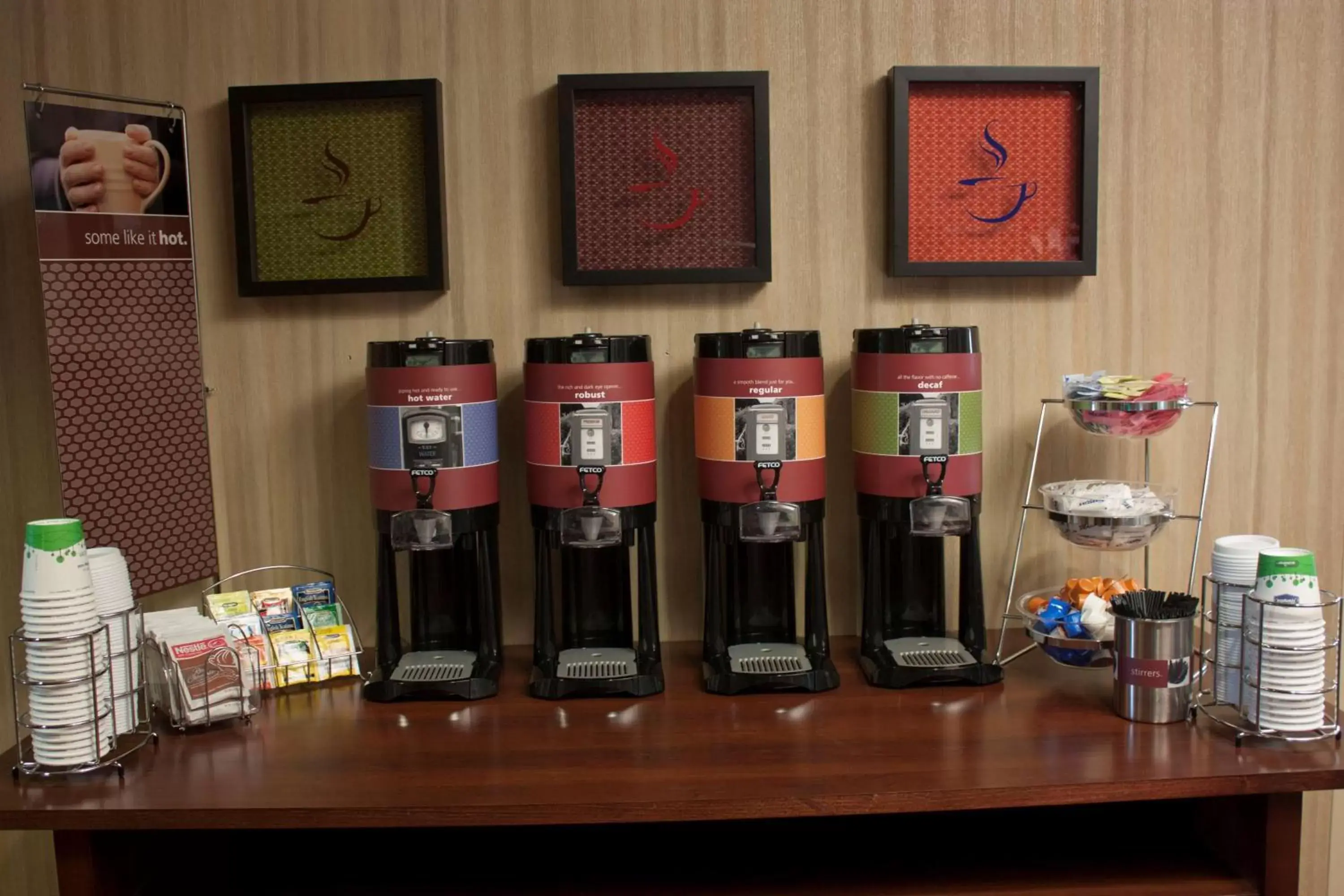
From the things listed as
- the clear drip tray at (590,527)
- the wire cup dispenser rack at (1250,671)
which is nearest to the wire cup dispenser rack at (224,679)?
the clear drip tray at (590,527)

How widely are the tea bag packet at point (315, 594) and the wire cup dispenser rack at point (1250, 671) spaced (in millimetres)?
1499

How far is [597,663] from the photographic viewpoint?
1993 millimetres

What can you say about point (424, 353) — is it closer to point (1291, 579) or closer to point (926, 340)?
point (926, 340)

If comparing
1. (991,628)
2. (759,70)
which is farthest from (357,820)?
(759,70)

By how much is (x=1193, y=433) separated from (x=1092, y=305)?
13.0 inches

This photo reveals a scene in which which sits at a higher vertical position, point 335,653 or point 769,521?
point 769,521

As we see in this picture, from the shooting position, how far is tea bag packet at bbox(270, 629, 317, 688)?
1983mm

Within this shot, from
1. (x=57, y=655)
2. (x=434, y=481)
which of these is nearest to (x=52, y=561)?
(x=57, y=655)

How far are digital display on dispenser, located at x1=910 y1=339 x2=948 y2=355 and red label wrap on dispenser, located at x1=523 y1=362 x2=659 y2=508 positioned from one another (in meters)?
0.47

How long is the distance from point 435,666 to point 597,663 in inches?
11.2

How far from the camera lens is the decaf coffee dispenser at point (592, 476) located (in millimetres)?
1913

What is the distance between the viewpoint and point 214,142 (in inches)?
85.6

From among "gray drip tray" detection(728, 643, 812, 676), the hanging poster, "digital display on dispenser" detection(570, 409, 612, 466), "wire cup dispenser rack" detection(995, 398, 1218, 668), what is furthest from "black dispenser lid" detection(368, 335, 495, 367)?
"wire cup dispenser rack" detection(995, 398, 1218, 668)

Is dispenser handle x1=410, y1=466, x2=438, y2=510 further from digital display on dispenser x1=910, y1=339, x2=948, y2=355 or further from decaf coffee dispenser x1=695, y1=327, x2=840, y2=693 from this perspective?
digital display on dispenser x1=910, y1=339, x2=948, y2=355
